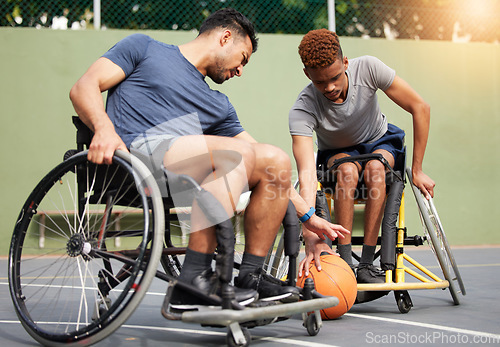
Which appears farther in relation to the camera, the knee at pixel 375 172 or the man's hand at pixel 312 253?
the knee at pixel 375 172

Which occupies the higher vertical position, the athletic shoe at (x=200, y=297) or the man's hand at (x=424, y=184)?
the man's hand at (x=424, y=184)

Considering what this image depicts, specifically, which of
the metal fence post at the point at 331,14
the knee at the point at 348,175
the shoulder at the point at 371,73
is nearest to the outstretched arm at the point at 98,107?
the knee at the point at 348,175

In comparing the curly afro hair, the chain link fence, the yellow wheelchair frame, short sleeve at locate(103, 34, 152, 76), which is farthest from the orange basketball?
the chain link fence

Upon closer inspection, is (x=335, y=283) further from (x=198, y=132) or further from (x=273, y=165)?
(x=198, y=132)

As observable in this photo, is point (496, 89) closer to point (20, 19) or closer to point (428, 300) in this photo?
point (428, 300)

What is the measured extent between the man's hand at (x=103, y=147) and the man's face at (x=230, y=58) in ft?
1.95

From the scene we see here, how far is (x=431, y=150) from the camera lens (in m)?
7.43

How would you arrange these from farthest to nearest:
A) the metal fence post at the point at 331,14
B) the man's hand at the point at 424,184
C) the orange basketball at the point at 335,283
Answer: the metal fence post at the point at 331,14
the man's hand at the point at 424,184
the orange basketball at the point at 335,283

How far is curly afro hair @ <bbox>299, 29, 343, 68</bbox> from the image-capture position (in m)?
2.67

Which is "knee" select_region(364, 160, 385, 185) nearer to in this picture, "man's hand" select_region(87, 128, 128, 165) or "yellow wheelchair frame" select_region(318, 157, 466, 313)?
"yellow wheelchair frame" select_region(318, 157, 466, 313)

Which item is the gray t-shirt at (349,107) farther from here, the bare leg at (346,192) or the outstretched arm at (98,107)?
the outstretched arm at (98,107)

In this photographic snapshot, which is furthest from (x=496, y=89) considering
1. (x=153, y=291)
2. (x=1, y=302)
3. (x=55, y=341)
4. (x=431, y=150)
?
(x=55, y=341)

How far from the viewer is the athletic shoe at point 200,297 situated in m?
1.83

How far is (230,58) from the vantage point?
Answer: 236 centimetres
